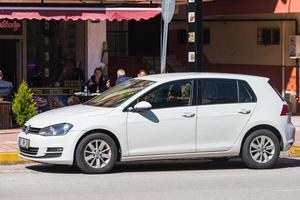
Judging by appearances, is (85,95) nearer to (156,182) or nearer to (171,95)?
(171,95)

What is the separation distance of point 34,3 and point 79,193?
9.08m

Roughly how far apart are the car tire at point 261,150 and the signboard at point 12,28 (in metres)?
8.99

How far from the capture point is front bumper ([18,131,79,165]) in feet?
36.0

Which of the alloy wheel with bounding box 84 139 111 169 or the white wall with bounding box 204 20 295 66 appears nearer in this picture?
the alloy wheel with bounding box 84 139 111 169

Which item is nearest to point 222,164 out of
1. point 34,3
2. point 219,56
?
point 34,3

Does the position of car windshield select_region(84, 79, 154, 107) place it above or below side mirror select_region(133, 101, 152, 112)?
above

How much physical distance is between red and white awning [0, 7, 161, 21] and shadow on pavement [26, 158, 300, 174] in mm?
5489

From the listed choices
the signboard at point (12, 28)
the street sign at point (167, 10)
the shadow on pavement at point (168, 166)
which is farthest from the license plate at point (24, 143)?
the signboard at point (12, 28)

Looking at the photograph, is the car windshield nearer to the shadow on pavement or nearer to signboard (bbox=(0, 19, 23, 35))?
the shadow on pavement

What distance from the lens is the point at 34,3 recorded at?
17.6 metres

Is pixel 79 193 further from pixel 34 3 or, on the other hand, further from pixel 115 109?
pixel 34 3

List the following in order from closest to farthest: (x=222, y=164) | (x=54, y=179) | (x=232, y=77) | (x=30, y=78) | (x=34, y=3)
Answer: (x=54, y=179)
(x=232, y=77)
(x=222, y=164)
(x=34, y=3)
(x=30, y=78)

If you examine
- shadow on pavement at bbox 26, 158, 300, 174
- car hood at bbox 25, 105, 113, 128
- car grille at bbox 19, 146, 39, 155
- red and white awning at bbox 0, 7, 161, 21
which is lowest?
shadow on pavement at bbox 26, 158, 300, 174

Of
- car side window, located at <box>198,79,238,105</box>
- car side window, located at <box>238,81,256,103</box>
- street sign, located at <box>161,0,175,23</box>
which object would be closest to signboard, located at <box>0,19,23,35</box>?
street sign, located at <box>161,0,175,23</box>
